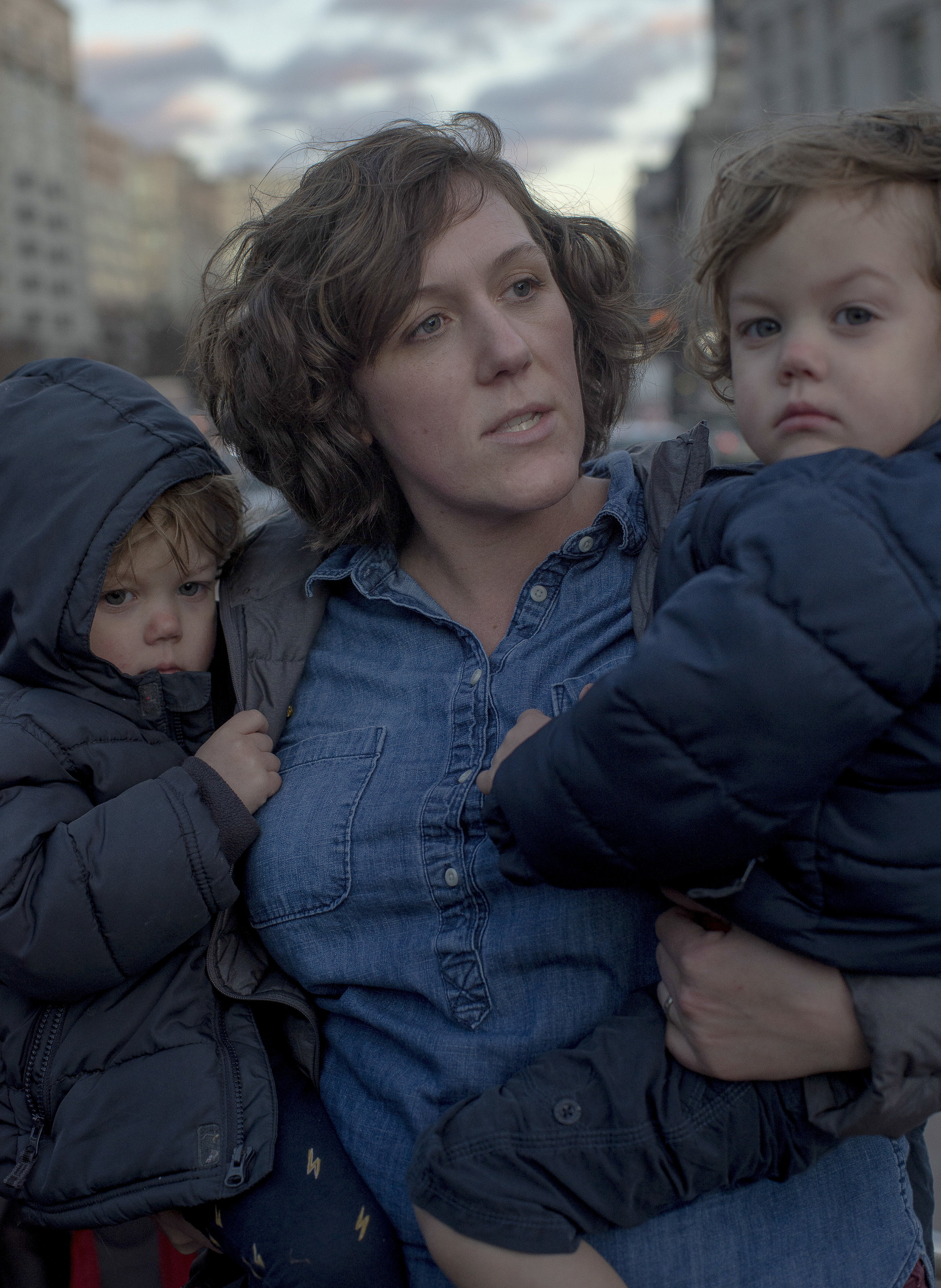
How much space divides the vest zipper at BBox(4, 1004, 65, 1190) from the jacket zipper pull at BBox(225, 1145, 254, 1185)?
33cm

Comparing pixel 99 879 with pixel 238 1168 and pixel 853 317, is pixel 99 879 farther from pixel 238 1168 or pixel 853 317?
pixel 853 317

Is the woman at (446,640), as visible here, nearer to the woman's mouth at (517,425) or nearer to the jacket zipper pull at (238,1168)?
the woman's mouth at (517,425)

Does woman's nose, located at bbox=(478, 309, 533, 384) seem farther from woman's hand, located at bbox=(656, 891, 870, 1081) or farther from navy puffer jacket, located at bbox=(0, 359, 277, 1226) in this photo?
woman's hand, located at bbox=(656, 891, 870, 1081)

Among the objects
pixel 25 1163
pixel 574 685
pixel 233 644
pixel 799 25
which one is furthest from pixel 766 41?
pixel 25 1163

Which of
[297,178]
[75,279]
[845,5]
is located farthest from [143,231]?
[297,178]

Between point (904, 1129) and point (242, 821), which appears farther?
point (242, 821)

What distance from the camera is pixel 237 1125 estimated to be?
1945 millimetres

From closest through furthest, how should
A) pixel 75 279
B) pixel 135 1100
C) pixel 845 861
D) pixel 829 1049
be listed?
pixel 845 861 < pixel 829 1049 < pixel 135 1100 < pixel 75 279

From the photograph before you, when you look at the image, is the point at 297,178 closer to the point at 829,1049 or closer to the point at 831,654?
the point at 831,654

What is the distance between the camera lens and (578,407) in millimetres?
2244

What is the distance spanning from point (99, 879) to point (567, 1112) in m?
0.84

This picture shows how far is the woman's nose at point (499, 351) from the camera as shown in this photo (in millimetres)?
2109

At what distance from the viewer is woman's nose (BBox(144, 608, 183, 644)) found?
2262mm

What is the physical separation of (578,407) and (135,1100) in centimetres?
148
